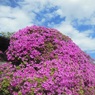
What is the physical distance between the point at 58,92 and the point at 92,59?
16.0 ft

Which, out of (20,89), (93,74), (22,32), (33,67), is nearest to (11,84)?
(20,89)

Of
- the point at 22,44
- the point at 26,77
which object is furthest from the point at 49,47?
the point at 26,77

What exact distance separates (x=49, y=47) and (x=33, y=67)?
3.64ft

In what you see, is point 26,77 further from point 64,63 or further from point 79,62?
point 79,62

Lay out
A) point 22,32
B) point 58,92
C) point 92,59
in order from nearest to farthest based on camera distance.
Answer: point 58,92, point 22,32, point 92,59

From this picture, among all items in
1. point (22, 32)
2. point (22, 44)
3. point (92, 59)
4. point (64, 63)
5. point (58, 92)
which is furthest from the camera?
point (92, 59)

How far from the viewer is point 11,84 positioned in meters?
10.2

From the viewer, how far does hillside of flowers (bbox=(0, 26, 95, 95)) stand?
31.9ft

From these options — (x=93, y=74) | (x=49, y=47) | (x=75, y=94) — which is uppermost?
(x=49, y=47)

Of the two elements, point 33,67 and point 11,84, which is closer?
point 11,84

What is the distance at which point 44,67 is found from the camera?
34.5 feet

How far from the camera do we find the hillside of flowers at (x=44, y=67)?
383 inches

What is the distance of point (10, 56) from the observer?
11.7 meters

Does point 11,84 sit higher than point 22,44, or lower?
lower
